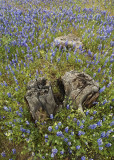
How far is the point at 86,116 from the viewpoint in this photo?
351 cm

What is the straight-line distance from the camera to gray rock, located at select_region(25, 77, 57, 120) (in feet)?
10.9

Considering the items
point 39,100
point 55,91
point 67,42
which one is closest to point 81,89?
point 55,91

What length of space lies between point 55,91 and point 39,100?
1066 millimetres

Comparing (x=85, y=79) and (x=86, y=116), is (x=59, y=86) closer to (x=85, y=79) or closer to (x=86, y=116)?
(x=85, y=79)

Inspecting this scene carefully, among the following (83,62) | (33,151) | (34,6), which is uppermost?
(34,6)

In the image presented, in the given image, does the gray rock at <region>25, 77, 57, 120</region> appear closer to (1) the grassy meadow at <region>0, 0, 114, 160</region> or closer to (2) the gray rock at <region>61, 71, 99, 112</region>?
(1) the grassy meadow at <region>0, 0, 114, 160</region>

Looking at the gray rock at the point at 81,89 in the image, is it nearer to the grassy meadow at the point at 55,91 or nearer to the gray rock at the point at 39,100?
the grassy meadow at the point at 55,91

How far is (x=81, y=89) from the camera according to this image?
12.0 feet

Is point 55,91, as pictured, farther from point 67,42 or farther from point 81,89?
point 67,42

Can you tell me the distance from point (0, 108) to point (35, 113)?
1.33m

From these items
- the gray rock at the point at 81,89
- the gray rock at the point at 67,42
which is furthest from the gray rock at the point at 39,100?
the gray rock at the point at 67,42

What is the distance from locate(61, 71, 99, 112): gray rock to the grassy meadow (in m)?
0.22

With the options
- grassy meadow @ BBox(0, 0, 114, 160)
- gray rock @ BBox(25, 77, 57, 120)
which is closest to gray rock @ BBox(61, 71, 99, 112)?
grassy meadow @ BBox(0, 0, 114, 160)

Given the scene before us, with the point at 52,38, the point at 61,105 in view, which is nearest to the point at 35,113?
the point at 61,105
